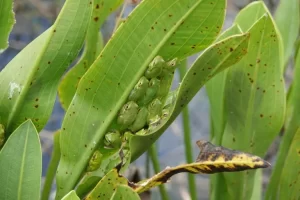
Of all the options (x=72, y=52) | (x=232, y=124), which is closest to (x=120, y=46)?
(x=72, y=52)

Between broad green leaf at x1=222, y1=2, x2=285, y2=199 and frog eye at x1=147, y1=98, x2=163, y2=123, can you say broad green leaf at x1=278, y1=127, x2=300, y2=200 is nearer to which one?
broad green leaf at x1=222, y1=2, x2=285, y2=199

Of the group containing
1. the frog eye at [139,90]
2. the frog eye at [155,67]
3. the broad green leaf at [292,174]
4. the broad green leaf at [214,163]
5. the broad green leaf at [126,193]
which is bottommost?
the broad green leaf at [292,174]

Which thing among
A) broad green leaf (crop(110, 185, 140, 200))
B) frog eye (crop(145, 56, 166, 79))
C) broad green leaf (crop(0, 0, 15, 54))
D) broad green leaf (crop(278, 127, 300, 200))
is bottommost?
broad green leaf (crop(278, 127, 300, 200))

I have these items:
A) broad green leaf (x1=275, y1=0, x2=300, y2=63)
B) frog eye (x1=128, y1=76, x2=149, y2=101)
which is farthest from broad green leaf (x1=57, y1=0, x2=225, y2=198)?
broad green leaf (x1=275, y1=0, x2=300, y2=63)

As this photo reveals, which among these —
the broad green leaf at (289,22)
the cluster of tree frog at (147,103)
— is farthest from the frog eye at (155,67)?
the broad green leaf at (289,22)

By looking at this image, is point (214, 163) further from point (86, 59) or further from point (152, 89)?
point (86, 59)

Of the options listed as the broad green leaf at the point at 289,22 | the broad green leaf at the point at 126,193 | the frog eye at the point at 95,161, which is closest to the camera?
the broad green leaf at the point at 126,193

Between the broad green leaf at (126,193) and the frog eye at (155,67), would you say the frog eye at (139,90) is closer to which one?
the frog eye at (155,67)
